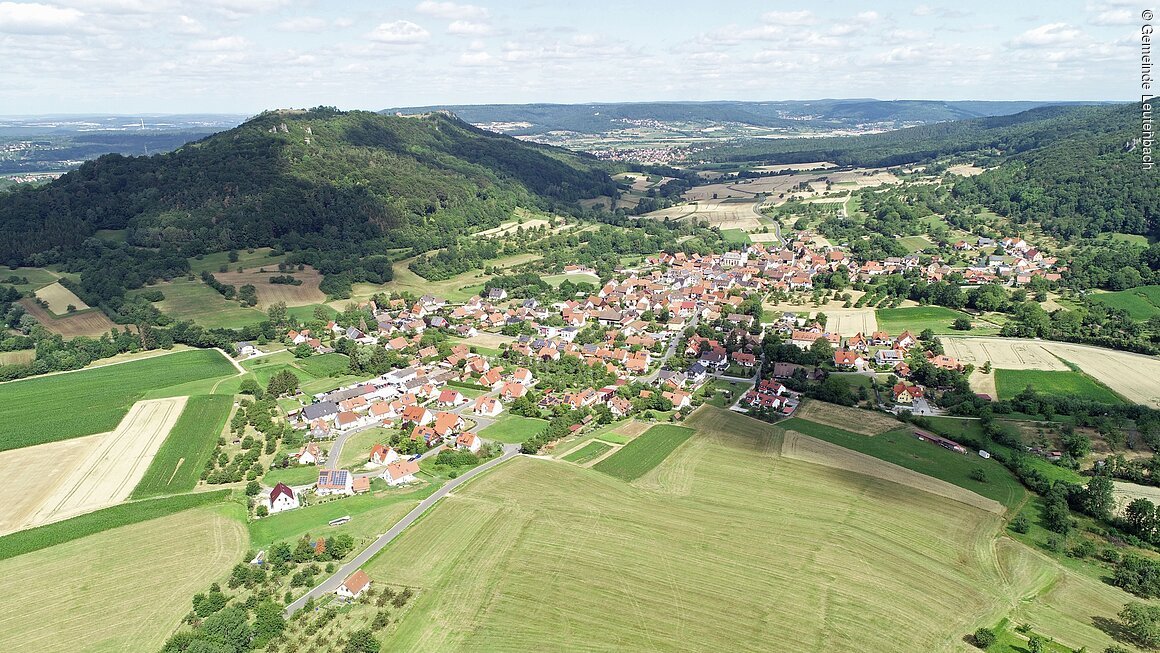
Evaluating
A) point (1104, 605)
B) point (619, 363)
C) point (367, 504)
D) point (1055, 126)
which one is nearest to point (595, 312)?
point (619, 363)

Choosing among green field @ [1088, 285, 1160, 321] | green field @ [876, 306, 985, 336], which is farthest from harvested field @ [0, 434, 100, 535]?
green field @ [1088, 285, 1160, 321]

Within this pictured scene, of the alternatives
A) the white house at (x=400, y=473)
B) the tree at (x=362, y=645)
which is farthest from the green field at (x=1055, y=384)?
the tree at (x=362, y=645)

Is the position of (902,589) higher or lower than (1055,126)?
lower

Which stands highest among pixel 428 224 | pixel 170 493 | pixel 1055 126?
pixel 1055 126

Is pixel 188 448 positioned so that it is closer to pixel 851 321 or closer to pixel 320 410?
pixel 320 410

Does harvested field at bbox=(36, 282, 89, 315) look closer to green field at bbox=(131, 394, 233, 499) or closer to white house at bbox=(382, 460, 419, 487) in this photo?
green field at bbox=(131, 394, 233, 499)

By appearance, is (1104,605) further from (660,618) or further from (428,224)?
(428,224)

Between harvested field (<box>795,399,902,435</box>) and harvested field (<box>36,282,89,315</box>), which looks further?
harvested field (<box>36,282,89,315</box>)
